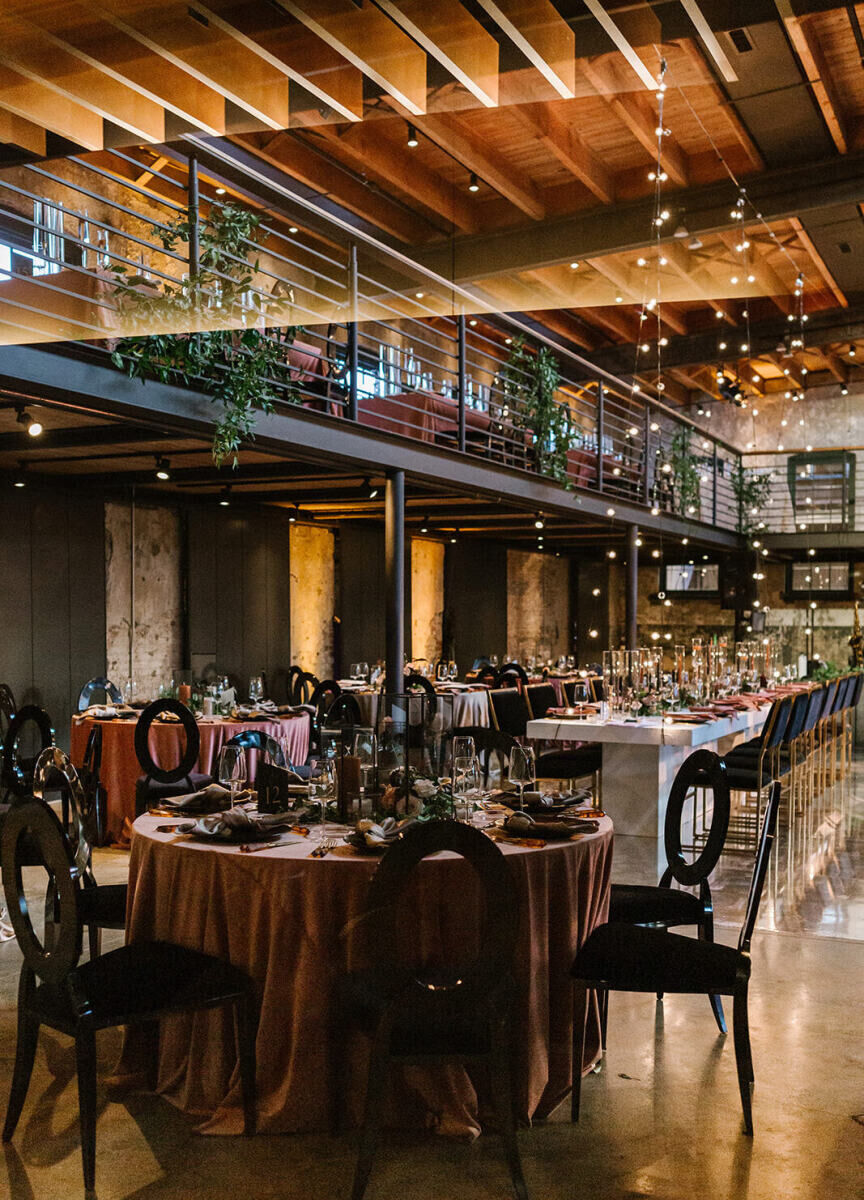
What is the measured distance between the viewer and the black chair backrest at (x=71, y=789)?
360cm

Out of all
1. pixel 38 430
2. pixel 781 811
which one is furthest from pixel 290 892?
pixel 781 811

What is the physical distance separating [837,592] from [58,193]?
1276cm

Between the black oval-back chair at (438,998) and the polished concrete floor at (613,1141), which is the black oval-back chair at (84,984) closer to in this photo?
the polished concrete floor at (613,1141)

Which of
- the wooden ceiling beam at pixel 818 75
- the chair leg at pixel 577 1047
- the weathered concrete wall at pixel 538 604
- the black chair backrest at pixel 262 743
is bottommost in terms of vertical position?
the chair leg at pixel 577 1047

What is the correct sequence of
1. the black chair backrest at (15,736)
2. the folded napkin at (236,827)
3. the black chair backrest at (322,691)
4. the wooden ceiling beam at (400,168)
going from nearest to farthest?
the folded napkin at (236,827)
the black chair backrest at (15,736)
the black chair backrest at (322,691)
the wooden ceiling beam at (400,168)

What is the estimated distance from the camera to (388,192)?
10766mm

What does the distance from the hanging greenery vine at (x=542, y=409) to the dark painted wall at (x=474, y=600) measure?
524 cm

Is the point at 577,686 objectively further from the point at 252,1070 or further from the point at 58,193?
the point at 252,1070

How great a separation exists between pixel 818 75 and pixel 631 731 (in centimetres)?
461

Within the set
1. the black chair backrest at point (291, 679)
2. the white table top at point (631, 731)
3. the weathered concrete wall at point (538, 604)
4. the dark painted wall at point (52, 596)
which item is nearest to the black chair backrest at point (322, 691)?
the black chair backrest at point (291, 679)

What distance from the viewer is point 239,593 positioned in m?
11.6

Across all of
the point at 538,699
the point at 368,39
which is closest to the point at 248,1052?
the point at 368,39

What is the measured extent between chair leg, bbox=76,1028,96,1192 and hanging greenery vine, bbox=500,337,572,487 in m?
8.23

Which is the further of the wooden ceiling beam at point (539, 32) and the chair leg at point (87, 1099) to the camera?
the wooden ceiling beam at point (539, 32)
